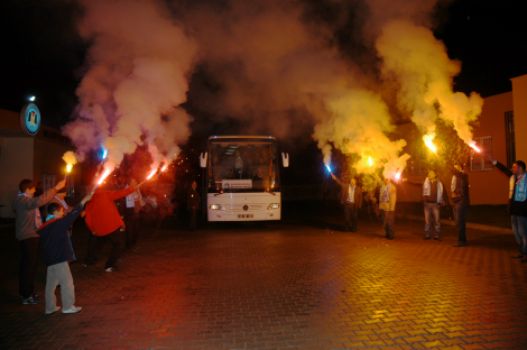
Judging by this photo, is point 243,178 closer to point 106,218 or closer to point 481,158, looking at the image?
point 106,218

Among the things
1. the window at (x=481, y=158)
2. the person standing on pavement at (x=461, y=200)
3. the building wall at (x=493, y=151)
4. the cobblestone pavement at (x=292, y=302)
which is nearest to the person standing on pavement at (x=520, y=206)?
the cobblestone pavement at (x=292, y=302)

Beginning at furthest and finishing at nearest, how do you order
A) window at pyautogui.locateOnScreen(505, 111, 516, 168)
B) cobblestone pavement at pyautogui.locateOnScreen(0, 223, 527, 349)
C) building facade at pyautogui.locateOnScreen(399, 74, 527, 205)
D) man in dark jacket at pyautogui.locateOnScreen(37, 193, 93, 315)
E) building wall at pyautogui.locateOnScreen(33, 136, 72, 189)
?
building facade at pyautogui.locateOnScreen(399, 74, 527, 205), window at pyautogui.locateOnScreen(505, 111, 516, 168), building wall at pyautogui.locateOnScreen(33, 136, 72, 189), man in dark jacket at pyautogui.locateOnScreen(37, 193, 93, 315), cobblestone pavement at pyautogui.locateOnScreen(0, 223, 527, 349)

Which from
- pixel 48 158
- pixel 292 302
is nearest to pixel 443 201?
pixel 292 302

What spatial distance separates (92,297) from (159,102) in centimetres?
671

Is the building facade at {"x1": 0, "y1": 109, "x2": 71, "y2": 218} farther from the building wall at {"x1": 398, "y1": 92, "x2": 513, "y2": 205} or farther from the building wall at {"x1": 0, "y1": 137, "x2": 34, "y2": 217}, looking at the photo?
the building wall at {"x1": 398, "y1": 92, "x2": 513, "y2": 205}

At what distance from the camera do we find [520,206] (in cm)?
800

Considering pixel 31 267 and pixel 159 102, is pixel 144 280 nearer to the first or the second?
pixel 31 267

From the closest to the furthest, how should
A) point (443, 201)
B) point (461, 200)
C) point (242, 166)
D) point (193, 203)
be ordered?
point (461, 200)
point (443, 201)
point (242, 166)
point (193, 203)

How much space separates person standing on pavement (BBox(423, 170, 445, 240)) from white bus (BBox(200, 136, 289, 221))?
442 centimetres

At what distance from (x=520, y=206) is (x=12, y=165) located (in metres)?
18.4

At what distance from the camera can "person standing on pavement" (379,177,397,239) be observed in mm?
11398

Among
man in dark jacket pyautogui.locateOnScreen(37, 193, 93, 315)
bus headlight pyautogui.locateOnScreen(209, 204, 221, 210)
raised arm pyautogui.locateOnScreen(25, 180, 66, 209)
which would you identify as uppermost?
raised arm pyautogui.locateOnScreen(25, 180, 66, 209)

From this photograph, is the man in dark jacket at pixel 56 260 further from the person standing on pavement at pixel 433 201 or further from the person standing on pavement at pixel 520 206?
the person standing on pavement at pixel 433 201

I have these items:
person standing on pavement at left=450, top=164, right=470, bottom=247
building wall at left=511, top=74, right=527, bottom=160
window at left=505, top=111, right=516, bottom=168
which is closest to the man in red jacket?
person standing on pavement at left=450, top=164, right=470, bottom=247
